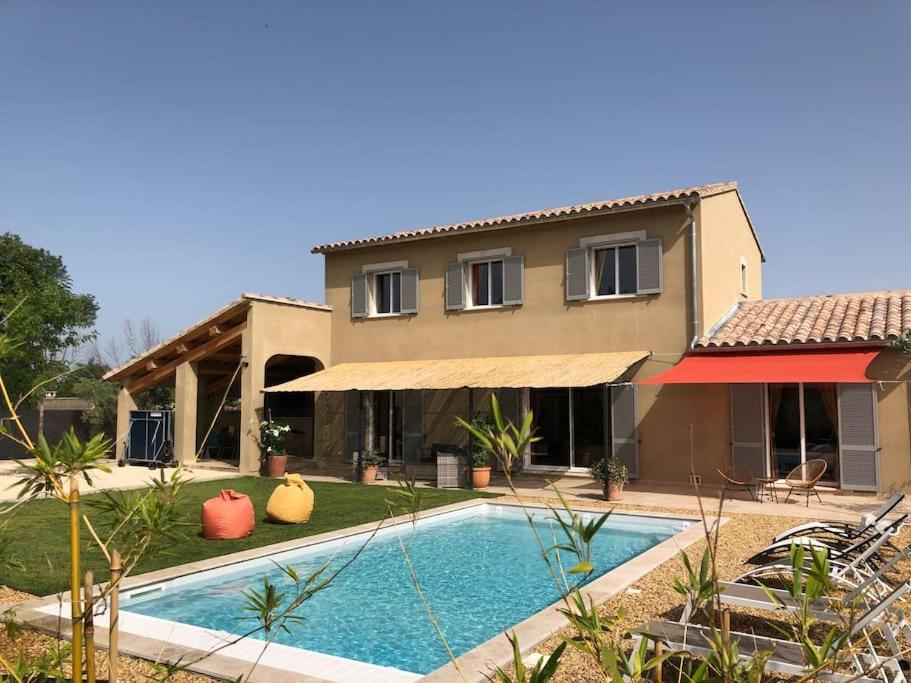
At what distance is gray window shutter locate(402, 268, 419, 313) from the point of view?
24.8m

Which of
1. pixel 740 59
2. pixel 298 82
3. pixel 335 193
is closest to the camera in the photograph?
pixel 740 59

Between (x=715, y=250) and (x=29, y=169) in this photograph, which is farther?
(x=715, y=250)

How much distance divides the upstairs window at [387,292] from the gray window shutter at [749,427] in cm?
1190

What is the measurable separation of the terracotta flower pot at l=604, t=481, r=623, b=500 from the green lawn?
3193mm

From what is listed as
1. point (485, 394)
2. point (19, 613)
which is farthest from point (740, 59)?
point (19, 613)

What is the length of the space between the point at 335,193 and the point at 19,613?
2028 cm

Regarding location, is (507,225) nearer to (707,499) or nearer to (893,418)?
(707,499)

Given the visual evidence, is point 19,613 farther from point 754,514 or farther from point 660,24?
point 660,24

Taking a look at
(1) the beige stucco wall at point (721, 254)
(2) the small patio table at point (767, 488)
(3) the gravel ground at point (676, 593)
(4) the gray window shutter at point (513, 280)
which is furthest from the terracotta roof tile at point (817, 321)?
(4) the gray window shutter at point (513, 280)

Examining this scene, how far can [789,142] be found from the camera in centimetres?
1844

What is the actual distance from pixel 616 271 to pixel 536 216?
3.03 meters

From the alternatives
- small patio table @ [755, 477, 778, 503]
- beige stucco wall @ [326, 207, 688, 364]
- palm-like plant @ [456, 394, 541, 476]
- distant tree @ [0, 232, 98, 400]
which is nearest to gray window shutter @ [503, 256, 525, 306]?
beige stucco wall @ [326, 207, 688, 364]

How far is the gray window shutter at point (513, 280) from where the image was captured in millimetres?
22625

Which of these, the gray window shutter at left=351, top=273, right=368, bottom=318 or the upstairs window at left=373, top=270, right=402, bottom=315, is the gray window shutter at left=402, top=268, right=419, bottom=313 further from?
the gray window shutter at left=351, top=273, right=368, bottom=318
